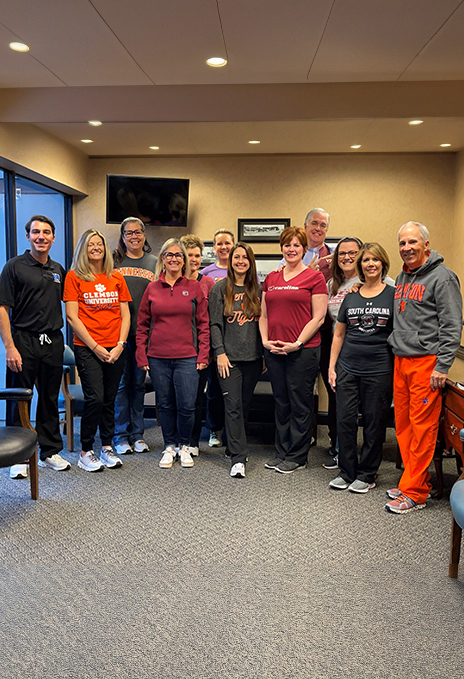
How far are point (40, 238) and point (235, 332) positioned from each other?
4.74 feet

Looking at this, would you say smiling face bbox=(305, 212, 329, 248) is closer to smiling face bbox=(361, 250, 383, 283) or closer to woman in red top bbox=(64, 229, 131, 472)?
smiling face bbox=(361, 250, 383, 283)

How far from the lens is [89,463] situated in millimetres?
3707

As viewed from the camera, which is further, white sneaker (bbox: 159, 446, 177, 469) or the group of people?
white sneaker (bbox: 159, 446, 177, 469)

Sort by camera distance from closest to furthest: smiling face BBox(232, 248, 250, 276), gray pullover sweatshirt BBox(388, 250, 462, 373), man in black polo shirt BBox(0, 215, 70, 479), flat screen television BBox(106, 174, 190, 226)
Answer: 1. gray pullover sweatshirt BBox(388, 250, 462, 373)
2. man in black polo shirt BBox(0, 215, 70, 479)
3. smiling face BBox(232, 248, 250, 276)
4. flat screen television BBox(106, 174, 190, 226)

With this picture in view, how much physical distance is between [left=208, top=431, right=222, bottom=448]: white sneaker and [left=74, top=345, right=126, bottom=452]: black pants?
84cm

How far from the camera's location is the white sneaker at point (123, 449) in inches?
161

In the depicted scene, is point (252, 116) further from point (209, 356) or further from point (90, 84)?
point (209, 356)

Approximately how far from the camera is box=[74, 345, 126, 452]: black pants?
145 inches

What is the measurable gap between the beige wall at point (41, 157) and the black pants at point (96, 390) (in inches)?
77.7

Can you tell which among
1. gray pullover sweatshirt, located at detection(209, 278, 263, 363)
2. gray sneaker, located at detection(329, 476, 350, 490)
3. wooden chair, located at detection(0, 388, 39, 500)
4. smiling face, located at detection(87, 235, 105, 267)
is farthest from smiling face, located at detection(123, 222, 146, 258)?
gray sneaker, located at detection(329, 476, 350, 490)

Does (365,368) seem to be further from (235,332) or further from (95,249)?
(95,249)

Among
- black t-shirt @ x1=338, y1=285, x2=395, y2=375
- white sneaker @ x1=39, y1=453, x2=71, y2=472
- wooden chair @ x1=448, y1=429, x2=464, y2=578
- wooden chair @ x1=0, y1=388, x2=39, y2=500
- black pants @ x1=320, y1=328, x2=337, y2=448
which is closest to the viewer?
wooden chair @ x1=448, y1=429, x2=464, y2=578

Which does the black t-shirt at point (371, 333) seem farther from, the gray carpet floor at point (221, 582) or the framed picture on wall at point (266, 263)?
the framed picture on wall at point (266, 263)

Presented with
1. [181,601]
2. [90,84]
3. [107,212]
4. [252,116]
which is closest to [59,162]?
[107,212]
